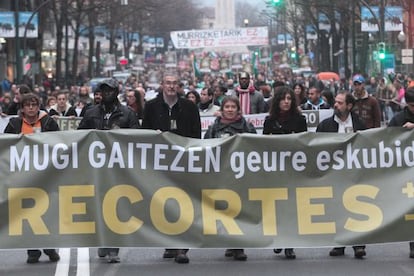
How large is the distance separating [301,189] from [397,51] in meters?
55.7

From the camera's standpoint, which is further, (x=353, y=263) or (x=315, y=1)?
(x=315, y=1)

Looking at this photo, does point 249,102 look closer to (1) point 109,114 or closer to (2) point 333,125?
(2) point 333,125

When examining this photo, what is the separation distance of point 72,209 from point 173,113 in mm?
1767

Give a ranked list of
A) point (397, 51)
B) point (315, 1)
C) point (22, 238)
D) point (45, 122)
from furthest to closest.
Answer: point (397, 51) < point (315, 1) < point (45, 122) < point (22, 238)

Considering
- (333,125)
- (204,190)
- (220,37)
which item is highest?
(220,37)

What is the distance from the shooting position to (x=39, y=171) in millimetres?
8984

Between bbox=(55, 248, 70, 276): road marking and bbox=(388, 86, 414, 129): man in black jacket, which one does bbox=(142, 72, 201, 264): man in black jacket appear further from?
bbox=(388, 86, 414, 129): man in black jacket

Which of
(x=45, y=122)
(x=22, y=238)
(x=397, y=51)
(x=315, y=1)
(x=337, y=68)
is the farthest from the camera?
(x=337, y=68)

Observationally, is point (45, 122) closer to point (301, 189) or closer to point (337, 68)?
point (301, 189)

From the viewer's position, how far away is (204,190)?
29.7 feet

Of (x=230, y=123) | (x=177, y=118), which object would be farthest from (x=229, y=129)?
(x=177, y=118)

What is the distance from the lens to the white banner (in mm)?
63406

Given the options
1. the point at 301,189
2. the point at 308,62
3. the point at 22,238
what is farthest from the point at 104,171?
the point at 308,62

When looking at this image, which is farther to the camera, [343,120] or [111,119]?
[343,120]
